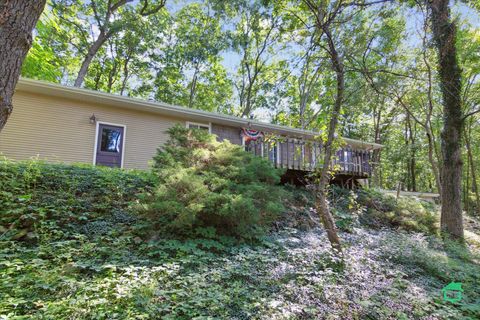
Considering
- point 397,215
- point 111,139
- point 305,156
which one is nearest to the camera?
point 397,215

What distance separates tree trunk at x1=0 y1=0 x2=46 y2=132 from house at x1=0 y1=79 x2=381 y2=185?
463 cm

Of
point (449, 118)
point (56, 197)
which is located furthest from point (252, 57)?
point (56, 197)

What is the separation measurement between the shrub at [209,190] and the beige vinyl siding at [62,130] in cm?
262

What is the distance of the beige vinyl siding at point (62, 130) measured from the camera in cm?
685

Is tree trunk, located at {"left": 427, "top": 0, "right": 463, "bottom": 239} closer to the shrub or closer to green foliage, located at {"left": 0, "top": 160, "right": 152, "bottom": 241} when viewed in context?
the shrub

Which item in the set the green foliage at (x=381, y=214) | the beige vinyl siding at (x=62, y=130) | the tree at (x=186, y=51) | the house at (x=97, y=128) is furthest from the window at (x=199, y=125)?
the tree at (x=186, y=51)

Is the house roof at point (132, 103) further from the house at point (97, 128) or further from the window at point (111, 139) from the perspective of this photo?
the window at point (111, 139)

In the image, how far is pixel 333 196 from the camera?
823cm

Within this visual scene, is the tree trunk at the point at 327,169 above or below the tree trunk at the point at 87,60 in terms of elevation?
below

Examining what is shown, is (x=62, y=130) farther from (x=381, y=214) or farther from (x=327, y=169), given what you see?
(x=381, y=214)

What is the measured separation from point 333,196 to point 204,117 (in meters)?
5.03

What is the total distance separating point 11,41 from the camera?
6.91 ft

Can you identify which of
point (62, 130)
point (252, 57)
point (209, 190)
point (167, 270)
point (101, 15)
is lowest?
point (167, 270)

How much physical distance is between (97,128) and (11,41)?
6.10 m
